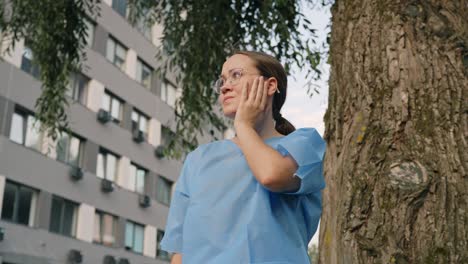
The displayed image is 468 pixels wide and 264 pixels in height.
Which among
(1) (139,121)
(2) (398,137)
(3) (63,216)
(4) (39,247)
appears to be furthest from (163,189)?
(2) (398,137)

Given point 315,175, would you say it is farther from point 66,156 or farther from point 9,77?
point 66,156

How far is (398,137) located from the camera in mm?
3336

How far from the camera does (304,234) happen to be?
86.0 inches

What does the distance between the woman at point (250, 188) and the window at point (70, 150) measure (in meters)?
20.8

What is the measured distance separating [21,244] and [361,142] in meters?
18.0

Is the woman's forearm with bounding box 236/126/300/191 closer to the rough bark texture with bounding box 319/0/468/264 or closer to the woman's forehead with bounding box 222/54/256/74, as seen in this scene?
the woman's forehead with bounding box 222/54/256/74

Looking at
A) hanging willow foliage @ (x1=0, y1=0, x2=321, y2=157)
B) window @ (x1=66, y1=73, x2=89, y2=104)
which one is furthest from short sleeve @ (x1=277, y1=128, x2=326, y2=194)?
window @ (x1=66, y1=73, x2=89, y2=104)

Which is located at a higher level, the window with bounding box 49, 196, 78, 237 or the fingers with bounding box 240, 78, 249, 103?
the window with bounding box 49, 196, 78, 237

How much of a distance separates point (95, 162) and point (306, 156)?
75.0 feet

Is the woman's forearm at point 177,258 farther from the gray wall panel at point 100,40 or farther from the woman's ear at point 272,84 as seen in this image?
the gray wall panel at point 100,40

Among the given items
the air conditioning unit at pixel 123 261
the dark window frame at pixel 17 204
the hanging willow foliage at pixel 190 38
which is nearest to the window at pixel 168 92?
the air conditioning unit at pixel 123 261

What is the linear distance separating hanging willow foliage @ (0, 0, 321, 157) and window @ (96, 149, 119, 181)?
16.1m

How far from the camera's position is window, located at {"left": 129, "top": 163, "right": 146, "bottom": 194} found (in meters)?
27.9

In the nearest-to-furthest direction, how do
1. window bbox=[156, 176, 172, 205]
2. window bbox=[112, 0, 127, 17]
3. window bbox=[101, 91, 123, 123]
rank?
1. window bbox=[101, 91, 123, 123]
2. window bbox=[112, 0, 127, 17]
3. window bbox=[156, 176, 172, 205]
